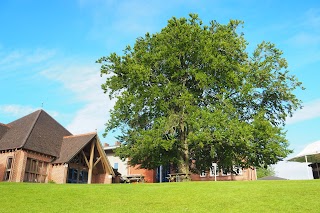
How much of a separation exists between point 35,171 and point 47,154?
2.07 metres

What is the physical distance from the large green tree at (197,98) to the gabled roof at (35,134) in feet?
24.8

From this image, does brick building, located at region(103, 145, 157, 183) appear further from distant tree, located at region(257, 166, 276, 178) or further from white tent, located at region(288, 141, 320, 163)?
distant tree, located at region(257, 166, 276, 178)

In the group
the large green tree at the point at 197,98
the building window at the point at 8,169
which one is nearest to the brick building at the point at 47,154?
the building window at the point at 8,169

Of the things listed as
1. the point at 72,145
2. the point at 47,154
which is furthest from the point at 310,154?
the point at 47,154

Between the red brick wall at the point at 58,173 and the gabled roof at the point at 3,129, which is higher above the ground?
the gabled roof at the point at 3,129

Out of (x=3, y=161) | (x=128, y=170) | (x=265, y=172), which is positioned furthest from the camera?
(x=265, y=172)

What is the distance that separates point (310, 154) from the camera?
2686cm

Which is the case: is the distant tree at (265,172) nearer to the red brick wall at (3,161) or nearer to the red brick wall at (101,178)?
the red brick wall at (101,178)

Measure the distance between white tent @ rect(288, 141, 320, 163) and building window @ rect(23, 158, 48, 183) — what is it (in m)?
24.6

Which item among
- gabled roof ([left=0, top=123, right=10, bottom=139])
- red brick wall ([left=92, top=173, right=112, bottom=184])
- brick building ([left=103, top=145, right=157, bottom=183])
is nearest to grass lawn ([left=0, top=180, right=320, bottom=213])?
gabled roof ([left=0, top=123, right=10, bottom=139])

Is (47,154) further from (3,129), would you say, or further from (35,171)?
(3,129)

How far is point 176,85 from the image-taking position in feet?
96.8

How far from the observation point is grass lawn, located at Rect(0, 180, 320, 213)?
14.4 meters

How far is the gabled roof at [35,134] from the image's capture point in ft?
105
